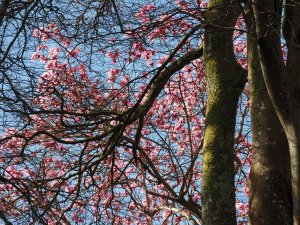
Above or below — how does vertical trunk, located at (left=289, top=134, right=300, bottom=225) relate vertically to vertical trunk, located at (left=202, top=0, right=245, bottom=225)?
below

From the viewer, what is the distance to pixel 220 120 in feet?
15.1

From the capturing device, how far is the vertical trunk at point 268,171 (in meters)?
3.70

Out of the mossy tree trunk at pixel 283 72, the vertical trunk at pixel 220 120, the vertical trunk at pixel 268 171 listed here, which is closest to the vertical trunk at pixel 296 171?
the mossy tree trunk at pixel 283 72

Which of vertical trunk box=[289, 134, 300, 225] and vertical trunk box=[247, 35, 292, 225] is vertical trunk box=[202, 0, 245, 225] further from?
vertical trunk box=[289, 134, 300, 225]

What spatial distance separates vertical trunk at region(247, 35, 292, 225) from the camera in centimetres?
370

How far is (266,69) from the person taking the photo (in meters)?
3.65

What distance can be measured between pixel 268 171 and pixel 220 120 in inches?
35.5

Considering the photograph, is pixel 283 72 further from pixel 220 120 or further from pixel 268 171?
pixel 220 120

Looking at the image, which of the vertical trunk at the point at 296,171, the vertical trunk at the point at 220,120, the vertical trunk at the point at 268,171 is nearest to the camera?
the vertical trunk at the point at 296,171

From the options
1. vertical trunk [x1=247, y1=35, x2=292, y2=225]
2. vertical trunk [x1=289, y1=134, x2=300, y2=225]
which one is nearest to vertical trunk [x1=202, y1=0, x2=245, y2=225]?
vertical trunk [x1=247, y1=35, x2=292, y2=225]

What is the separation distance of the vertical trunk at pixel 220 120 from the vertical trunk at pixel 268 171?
14.0 inches

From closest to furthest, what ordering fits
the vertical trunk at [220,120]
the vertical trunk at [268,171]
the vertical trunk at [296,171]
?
the vertical trunk at [296,171] → the vertical trunk at [268,171] → the vertical trunk at [220,120]

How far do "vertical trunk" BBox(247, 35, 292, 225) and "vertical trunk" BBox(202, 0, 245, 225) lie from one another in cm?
36

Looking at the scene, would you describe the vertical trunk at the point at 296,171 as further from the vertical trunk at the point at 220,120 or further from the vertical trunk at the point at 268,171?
the vertical trunk at the point at 220,120
